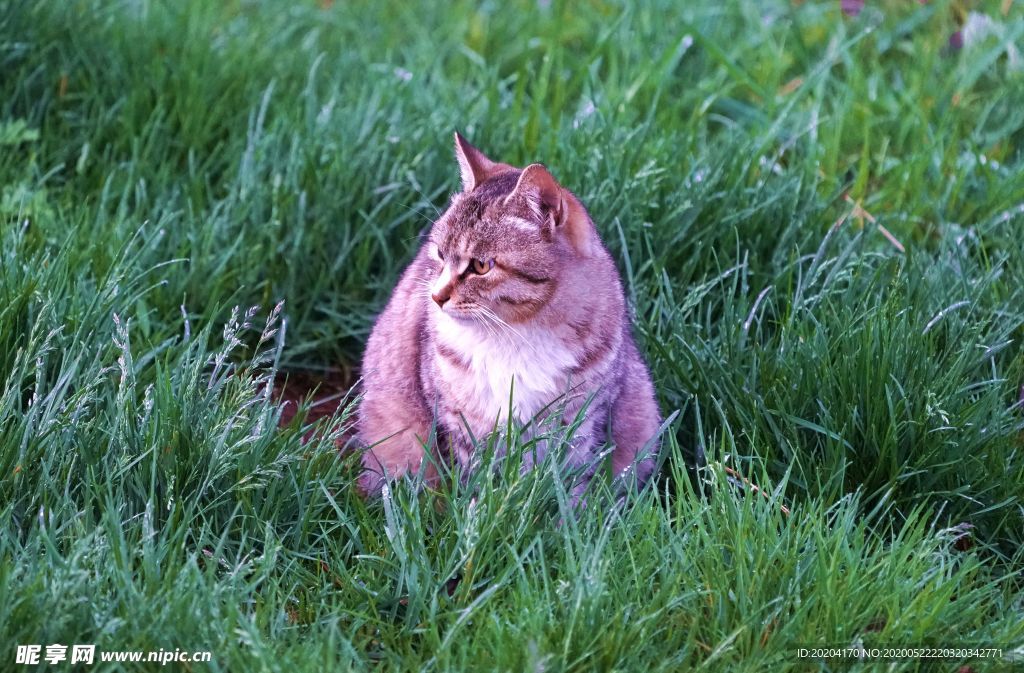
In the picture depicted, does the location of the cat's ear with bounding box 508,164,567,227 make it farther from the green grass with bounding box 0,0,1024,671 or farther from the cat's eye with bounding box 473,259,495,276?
the green grass with bounding box 0,0,1024,671

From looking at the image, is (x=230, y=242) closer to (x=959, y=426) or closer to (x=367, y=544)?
(x=367, y=544)

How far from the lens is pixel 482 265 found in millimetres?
2990

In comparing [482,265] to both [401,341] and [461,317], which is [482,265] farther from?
[401,341]

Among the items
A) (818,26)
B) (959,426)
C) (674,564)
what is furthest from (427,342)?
(818,26)

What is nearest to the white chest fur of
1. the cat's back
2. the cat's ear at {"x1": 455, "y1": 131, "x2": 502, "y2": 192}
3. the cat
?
the cat

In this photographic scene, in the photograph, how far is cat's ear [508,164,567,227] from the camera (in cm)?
289

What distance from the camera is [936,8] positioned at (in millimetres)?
5352

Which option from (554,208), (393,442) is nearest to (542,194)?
(554,208)

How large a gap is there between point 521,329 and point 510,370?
0.11 meters

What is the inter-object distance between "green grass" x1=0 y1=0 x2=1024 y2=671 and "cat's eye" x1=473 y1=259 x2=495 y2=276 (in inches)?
19.9

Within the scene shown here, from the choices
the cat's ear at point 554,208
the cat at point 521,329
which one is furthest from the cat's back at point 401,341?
the cat's ear at point 554,208

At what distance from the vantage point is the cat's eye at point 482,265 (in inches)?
117

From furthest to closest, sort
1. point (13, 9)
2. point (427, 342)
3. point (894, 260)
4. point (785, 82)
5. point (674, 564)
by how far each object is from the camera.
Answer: point (785, 82)
point (13, 9)
point (894, 260)
point (427, 342)
point (674, 564)

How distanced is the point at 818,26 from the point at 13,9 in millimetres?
3313
